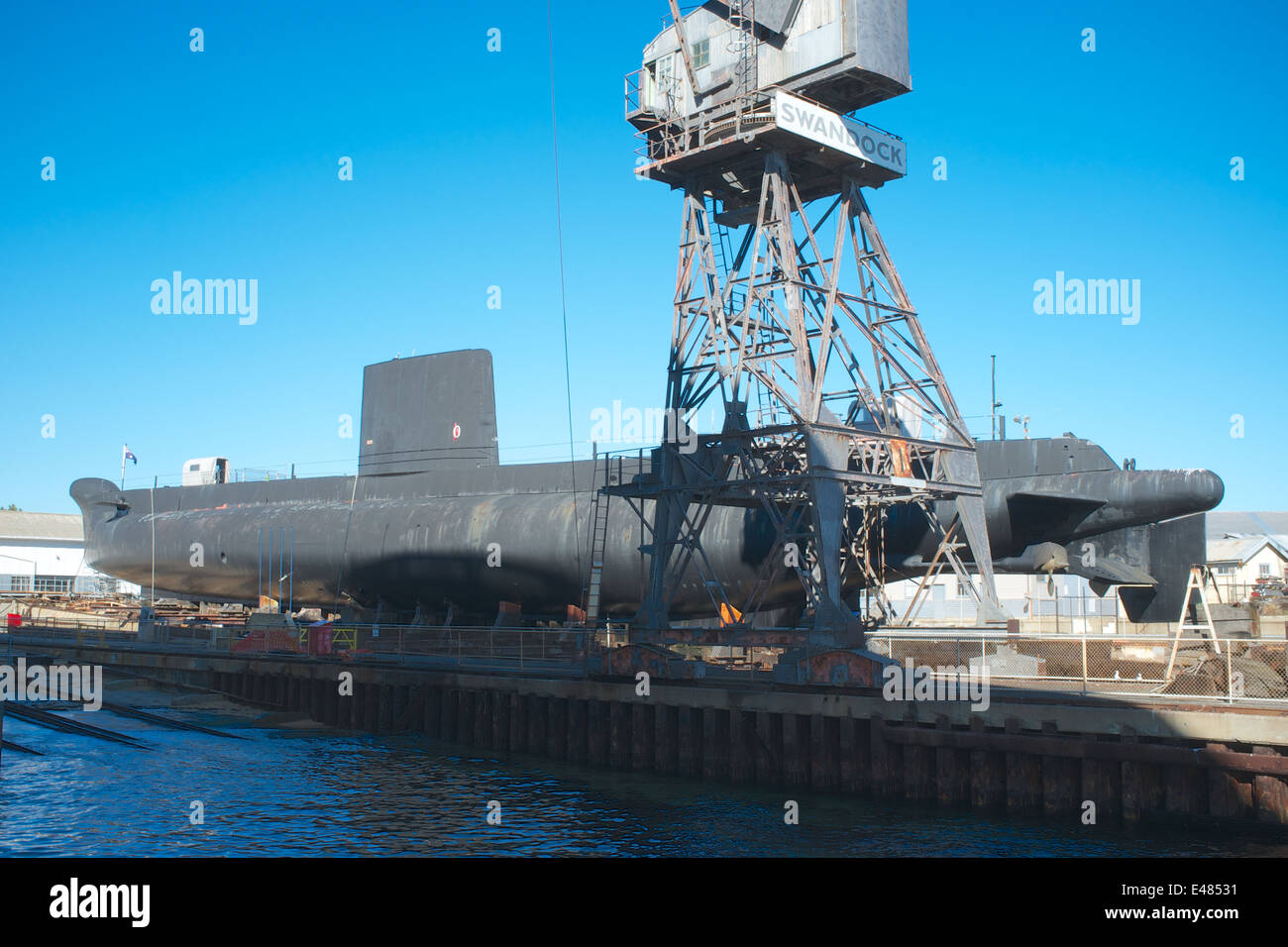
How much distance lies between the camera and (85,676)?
36031 millimetres

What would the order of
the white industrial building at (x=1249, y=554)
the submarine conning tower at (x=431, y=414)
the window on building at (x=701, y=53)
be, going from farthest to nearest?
the white industrial building at (x=1249, y=554) → the submarine conning tower at (x=431, y=414) → the window on building at (x=701, y=53)

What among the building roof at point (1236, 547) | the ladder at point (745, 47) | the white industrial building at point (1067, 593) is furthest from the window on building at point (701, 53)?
the building roof at point (1236, 547)

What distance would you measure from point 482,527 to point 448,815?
799 inches

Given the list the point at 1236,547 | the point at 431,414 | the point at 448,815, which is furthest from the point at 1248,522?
the point at 448,815

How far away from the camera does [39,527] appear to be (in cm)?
8619

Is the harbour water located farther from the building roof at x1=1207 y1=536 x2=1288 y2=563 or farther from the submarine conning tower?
the building roof at x1=1207 y1=536 x2=1288 y2=563

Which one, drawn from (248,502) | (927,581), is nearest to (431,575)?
(248,502)

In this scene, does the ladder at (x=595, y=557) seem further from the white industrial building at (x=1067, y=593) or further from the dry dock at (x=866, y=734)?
the white industrial building at (x=1067, y=593)

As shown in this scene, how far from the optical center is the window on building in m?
27.0

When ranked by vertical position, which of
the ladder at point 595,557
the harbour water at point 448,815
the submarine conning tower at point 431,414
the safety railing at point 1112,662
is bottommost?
the harbour water at point 448,815

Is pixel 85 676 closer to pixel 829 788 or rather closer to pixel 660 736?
pixel 660 736

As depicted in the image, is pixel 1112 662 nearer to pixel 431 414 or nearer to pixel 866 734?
pixel 866 734

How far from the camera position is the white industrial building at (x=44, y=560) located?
269ft
